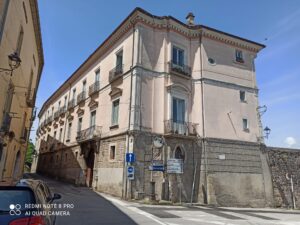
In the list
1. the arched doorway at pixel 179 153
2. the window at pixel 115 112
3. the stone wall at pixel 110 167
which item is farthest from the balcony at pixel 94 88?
the arched doorway at pixel 179 153

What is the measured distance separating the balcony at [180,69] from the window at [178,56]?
30cm

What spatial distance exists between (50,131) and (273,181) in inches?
993

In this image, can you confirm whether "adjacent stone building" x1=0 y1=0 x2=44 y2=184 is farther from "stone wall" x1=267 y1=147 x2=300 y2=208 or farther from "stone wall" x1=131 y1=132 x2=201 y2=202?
"stone wall" x1=267 y1=147 x2=300 y2=208

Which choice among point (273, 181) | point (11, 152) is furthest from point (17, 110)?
point (273, 181)

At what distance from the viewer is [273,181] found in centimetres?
1850

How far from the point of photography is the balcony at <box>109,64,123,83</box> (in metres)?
17.5

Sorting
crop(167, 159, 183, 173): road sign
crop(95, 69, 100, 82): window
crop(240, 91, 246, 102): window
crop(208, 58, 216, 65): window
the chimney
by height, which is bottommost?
crop(167, 159, 183, 173): road sign

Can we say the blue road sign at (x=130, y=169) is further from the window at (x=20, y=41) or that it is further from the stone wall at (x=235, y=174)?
the window at (x=20, y=41)

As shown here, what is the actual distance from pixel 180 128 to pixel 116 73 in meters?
5.76

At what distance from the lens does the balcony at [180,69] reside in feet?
56.5

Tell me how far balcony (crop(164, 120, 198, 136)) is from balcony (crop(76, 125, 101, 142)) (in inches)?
212

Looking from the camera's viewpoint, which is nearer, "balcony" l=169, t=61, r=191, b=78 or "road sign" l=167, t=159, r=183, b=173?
"road sign" l=167, t=159, r=183, b=173

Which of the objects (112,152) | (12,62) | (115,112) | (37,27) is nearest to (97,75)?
(115,112)

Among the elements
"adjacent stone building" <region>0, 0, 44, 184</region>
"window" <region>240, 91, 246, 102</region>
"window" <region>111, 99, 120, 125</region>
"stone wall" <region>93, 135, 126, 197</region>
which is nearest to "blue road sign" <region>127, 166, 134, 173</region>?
"stone wall" <region>93, 135, 126, 197</region>
